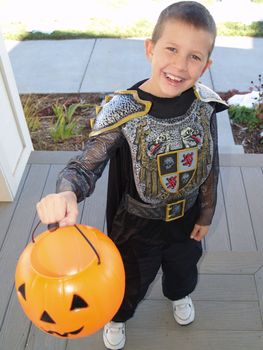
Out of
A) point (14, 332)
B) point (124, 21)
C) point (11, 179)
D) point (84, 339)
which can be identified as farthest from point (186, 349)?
point (124, 21)

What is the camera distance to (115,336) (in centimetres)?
199

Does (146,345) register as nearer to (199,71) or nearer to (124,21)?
(199,71)

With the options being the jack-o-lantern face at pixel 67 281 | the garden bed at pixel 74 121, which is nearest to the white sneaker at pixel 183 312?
the jack-o-lantern face at pixel 67 281

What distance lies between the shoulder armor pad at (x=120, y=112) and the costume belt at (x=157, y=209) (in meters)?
0.36

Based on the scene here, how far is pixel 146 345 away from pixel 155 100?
136 cm

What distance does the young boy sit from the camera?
4.33 ft

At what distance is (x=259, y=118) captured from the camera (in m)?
3.96

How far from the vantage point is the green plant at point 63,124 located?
378 centimetres

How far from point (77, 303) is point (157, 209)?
2.06ft

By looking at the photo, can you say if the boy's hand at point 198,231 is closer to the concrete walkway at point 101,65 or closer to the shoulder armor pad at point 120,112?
the shoulder armor pad at point 120,112

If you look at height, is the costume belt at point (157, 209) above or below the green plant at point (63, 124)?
above

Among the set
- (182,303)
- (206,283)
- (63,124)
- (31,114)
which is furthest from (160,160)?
(31,114)

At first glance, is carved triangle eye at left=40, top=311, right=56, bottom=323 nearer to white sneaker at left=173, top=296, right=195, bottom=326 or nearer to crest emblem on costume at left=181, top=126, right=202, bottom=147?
crest emblem on costume at left=181, top=126, right=202, bottom=147

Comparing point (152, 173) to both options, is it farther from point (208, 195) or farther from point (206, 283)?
point (206, 283)
